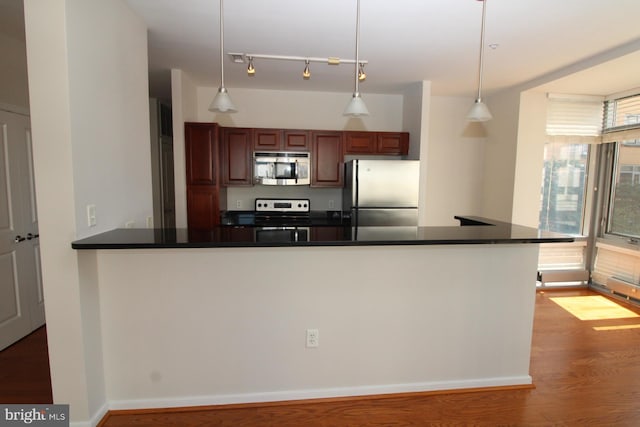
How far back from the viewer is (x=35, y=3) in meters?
1.55

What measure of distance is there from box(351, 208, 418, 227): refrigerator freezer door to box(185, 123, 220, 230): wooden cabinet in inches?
65.3

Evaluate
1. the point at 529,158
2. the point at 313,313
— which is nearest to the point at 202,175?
the point at 313,313

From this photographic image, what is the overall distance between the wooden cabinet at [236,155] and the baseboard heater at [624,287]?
470 cm

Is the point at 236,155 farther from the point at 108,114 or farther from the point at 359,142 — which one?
the point at 108,114

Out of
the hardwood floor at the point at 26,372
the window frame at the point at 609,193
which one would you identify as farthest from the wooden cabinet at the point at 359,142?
the hardwood floor at the point at 26,372

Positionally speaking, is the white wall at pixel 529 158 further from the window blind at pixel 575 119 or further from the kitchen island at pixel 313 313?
the kitchen island at pixel 313 313

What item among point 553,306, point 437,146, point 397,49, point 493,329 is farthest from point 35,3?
point 553,306

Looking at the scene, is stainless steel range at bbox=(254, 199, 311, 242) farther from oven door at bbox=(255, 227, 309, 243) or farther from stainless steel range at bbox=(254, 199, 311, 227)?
oven door at bbox=(255, 227, 309, 243)

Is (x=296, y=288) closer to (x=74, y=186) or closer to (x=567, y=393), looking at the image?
(x=74, y=186)

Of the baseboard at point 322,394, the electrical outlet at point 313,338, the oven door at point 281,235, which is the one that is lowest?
the baseboard at point 322,394

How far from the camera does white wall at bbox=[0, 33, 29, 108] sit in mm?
2668

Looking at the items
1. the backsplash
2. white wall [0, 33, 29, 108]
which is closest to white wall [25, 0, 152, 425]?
white wall [0, 33, 29, 108]

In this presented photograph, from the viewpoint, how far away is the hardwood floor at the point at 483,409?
1.94 metres

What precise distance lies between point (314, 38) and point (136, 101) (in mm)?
1480
